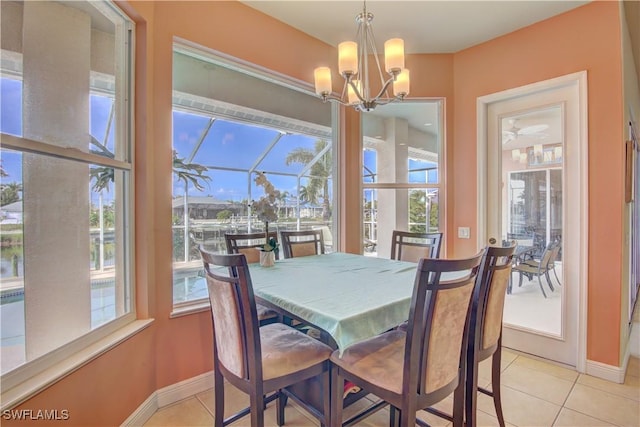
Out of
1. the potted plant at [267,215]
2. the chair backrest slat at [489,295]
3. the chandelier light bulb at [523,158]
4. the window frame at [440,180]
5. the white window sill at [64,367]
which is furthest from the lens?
the window frame at [440,180]

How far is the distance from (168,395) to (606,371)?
3304mm

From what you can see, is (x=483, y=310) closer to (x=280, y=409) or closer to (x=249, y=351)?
(x=249, y=351)

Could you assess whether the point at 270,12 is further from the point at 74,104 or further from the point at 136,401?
the point at 136,401

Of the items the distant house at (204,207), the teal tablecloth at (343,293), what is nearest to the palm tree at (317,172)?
the distant house at (204,207)

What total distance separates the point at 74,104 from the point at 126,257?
93 centimetres

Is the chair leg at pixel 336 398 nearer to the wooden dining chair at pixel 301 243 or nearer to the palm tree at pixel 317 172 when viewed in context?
the wooden dining chair at pixel 301 243

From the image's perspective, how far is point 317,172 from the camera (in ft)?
11.3

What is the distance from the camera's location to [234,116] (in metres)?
2.94

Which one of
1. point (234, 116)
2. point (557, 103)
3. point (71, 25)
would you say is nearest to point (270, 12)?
point (234, 116)

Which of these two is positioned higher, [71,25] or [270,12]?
[270,12]

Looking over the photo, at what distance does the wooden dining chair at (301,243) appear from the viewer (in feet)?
8.89

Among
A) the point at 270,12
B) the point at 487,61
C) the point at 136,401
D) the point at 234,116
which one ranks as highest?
the point at 270,12

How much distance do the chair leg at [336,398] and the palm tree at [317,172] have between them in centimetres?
207

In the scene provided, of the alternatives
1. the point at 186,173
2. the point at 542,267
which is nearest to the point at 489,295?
the point at 542,267
